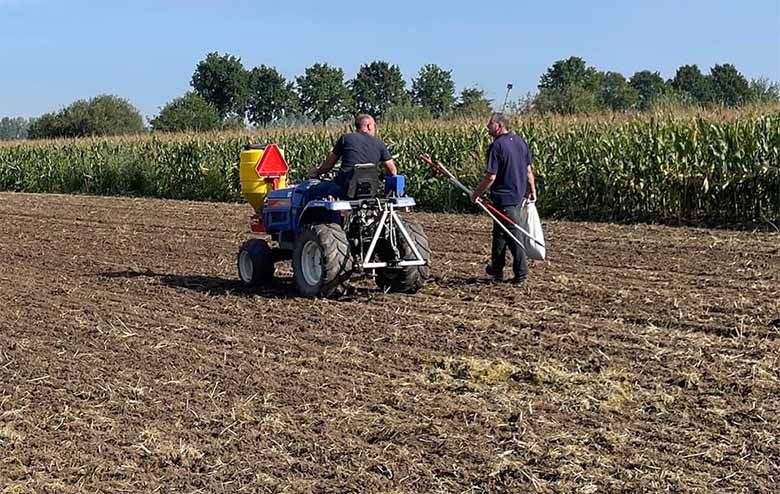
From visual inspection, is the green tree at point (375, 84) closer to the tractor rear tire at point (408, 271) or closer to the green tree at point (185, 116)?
the green tree at point (185, 116)

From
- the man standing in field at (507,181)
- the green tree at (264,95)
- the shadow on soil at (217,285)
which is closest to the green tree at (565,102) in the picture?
the man standing in field at (507,181)

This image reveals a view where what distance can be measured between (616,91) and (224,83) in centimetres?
2953

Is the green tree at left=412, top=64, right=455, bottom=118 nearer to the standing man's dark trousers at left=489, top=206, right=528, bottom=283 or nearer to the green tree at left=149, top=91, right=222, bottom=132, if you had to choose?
the green tree at left=149, top=91, right=222, bottom=132

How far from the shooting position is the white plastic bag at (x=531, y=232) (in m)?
10.0

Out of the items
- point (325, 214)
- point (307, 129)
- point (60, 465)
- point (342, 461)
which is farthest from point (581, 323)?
point (307, 129)

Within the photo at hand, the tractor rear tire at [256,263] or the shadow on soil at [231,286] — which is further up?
the tractor rear tire at [256,263]

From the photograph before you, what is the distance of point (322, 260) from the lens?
9320 mm

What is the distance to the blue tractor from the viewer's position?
937 cm

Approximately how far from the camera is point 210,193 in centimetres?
2728

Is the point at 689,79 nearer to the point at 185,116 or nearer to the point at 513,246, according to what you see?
the point at 185,116

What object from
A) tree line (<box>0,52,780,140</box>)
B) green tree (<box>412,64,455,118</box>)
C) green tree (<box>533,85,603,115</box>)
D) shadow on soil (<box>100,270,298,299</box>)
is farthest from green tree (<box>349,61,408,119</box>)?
shadow on soil (<box>100,270,298,299</box>)

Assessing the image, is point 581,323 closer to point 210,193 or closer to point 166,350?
point 166,350

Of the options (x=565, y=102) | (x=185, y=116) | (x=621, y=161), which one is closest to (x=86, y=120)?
(x=185, y=116)

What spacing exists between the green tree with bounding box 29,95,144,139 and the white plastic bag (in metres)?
50.5
